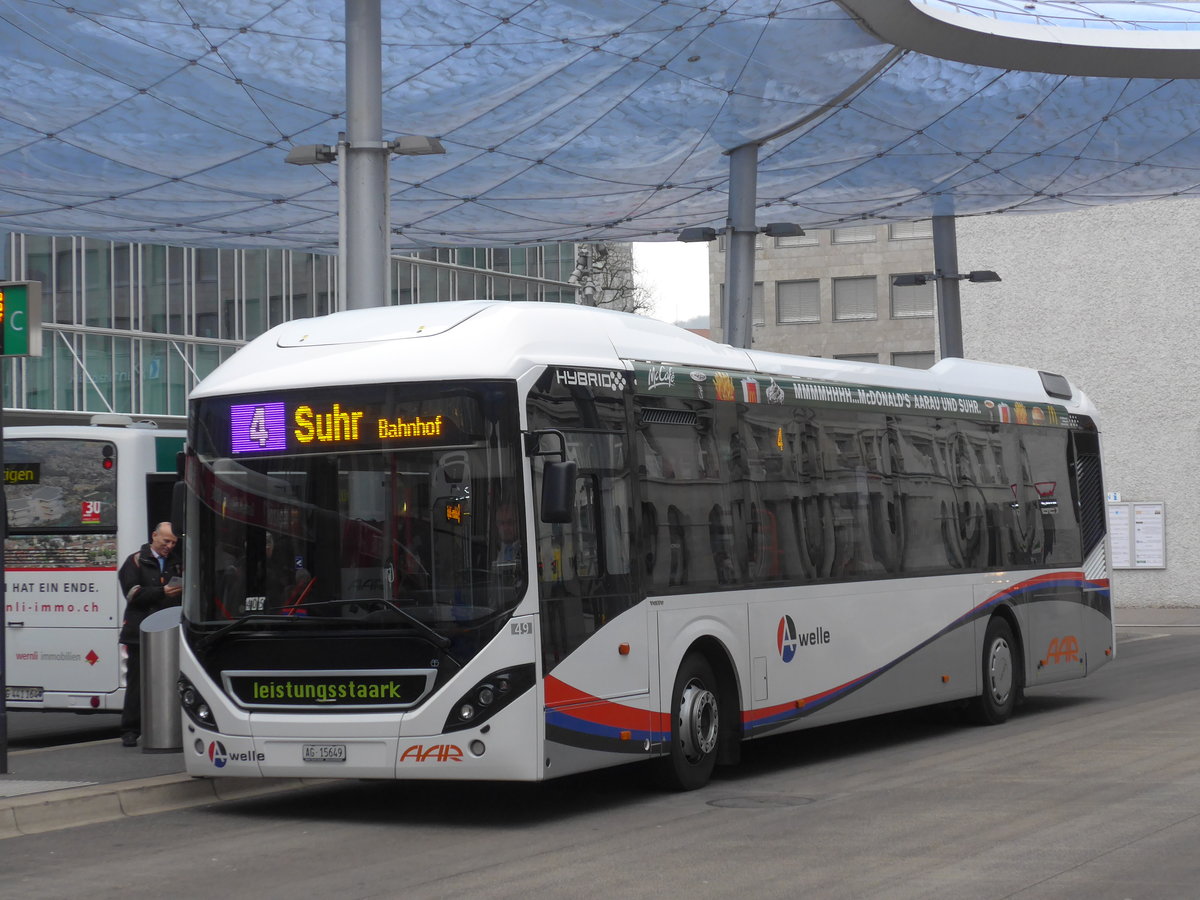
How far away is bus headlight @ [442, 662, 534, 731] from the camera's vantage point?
10.2m

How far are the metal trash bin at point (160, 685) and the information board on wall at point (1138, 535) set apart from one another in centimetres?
2978

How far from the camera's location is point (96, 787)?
1123cm

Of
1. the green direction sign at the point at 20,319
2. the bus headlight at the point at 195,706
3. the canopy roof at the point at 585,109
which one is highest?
the canopy roof at the point at 585,109

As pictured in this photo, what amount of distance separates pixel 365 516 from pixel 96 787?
2637mm

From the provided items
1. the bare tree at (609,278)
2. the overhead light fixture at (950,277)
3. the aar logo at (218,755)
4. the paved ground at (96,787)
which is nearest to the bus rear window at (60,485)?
the paved ground at (96,787)

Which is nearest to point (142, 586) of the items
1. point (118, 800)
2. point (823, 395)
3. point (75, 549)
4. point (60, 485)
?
point (75, 549)

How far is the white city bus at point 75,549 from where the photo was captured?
15945 mm

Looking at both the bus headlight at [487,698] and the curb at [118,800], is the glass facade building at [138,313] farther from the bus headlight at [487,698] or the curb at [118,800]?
the bus headlight at [487,698]

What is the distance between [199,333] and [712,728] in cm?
4224

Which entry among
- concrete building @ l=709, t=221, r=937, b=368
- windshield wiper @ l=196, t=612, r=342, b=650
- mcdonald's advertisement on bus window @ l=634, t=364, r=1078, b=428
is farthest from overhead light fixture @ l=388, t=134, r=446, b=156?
concrete building @ l=709, t=221, r=937, b=368

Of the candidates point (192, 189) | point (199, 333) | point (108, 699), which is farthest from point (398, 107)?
point (199, 333)

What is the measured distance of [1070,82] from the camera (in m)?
25.8

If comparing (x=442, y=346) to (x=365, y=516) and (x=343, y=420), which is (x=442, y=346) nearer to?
(x=343, y=420)

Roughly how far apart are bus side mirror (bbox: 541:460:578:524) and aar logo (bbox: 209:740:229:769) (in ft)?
8.28
